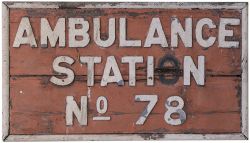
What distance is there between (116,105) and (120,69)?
96 millimetres

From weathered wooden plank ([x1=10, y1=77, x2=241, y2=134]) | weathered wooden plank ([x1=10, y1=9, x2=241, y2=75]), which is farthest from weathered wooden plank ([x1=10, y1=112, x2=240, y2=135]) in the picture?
weathered wooden plank ([x1=10, y1=9, x2=241, y2=75])

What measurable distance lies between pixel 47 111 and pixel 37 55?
151 millimetres

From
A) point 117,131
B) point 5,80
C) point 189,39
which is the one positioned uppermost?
point 189,39

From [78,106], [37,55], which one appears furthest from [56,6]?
[78,106]

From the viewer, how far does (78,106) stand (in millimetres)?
1421

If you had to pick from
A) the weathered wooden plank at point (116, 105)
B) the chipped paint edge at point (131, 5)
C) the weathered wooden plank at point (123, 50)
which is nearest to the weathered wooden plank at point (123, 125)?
the weathered wooden plank at point (116, 105)

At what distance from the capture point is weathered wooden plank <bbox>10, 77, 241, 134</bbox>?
142cm

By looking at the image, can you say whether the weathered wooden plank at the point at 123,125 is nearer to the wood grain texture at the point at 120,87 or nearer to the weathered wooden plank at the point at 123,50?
the wood grain texture at the point at 120,87

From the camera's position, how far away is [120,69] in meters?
1.42

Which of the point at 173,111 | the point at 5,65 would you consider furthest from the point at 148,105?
the point at 5,65

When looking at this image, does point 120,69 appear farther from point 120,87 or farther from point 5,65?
point 5,65

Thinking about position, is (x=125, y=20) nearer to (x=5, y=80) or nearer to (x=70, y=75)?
(x=70, y=75)

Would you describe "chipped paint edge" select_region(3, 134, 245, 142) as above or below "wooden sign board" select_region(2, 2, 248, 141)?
below

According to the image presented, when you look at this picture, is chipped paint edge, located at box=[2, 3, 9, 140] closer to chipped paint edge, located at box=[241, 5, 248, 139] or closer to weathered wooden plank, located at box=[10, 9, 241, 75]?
weathered wooden plank, located at box=[10, 9, 241, 75]
